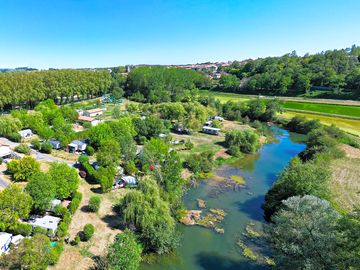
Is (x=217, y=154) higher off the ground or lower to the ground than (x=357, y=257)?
lower

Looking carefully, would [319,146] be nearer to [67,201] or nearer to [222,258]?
[222,258]

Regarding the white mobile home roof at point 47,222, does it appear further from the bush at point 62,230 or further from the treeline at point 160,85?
the treeline at point 160,85

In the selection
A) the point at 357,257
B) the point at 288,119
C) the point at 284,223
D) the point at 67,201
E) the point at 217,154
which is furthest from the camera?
the point at 288,119

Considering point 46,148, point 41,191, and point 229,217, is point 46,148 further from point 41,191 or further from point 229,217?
point 229,217

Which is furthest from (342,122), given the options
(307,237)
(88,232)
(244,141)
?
(88,232)

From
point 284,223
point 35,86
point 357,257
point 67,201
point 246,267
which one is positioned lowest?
point 246,267

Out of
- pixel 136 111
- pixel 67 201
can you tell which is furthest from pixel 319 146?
pixel 136 111

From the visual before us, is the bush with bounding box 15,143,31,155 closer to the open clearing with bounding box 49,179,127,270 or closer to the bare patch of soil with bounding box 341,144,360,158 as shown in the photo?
the open clearing with bounding box 49,179,127,270

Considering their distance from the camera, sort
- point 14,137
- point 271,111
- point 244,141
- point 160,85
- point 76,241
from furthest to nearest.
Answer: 1. point 160,85
2. point 271,111
3. point 244,141
4. point 14,137
5. point 76,241
